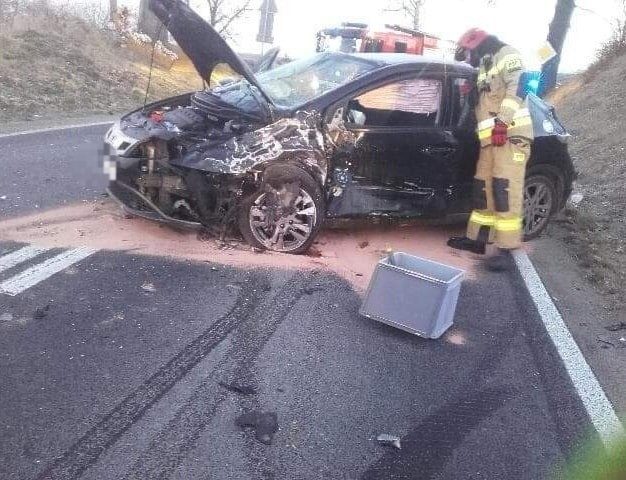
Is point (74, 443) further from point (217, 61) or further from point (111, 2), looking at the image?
point (111, 2)

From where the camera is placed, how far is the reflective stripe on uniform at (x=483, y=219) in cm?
592

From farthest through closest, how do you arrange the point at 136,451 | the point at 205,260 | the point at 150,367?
1. the point at 205,260
2. the point at 150,367
3. the point at 136,451

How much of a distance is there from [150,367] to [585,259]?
437cm

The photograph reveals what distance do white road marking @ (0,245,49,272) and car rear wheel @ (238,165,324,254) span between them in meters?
1.52

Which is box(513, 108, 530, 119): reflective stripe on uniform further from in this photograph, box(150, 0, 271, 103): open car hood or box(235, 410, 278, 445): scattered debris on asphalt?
box(235, 410, 278, 445): scattered debris on asphalt

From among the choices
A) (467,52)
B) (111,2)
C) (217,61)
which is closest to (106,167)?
(217,61)

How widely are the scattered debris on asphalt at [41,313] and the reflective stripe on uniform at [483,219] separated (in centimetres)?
372

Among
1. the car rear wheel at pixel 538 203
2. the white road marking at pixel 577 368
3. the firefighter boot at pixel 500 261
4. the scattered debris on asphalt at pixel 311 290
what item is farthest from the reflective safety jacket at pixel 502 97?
the scattered debris on asphalt at pixel 311 290

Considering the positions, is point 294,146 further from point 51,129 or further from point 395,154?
point 51,129

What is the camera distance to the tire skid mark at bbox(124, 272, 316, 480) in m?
2.71

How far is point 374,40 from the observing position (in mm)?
16422

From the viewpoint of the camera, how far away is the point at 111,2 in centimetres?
2495

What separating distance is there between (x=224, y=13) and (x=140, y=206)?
69.5 feet

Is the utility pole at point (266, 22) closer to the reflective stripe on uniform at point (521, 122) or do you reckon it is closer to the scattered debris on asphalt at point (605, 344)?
the reflective stripe on uniform at point (521, 122)
